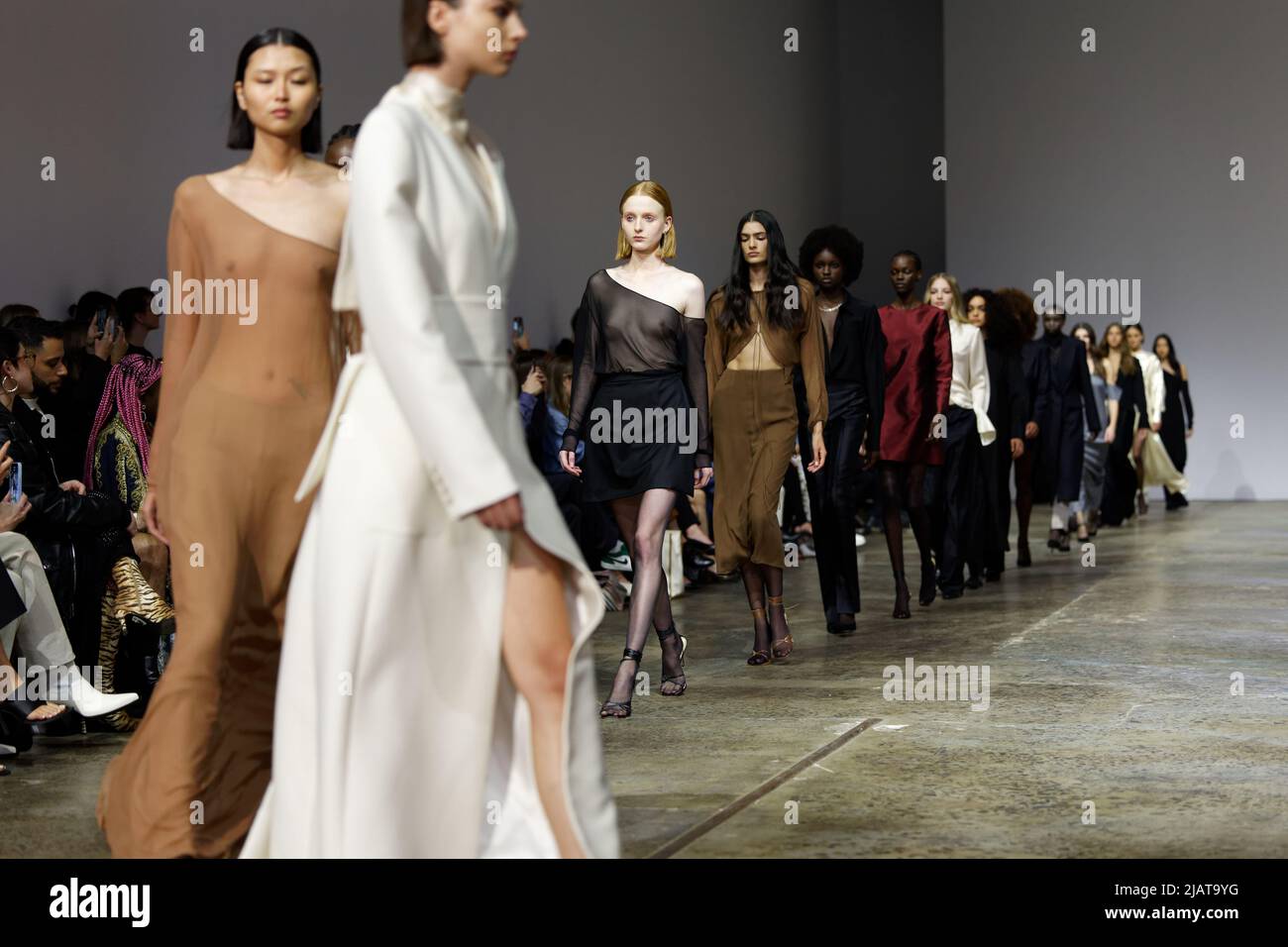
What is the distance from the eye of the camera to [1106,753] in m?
4.40

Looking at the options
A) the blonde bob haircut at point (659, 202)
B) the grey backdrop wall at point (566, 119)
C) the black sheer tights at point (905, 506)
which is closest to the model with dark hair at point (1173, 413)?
the grey backdrop wall at point (566, 119)

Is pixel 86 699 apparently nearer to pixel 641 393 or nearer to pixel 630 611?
pixel 630 611

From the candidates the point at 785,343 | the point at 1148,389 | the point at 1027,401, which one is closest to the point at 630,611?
the point at 785,343

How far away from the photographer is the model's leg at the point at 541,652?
8.29ft

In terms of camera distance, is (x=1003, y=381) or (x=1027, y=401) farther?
(x=1027, y=401)

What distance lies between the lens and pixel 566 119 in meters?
10.4

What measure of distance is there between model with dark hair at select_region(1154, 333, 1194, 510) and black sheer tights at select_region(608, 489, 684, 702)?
10.6m

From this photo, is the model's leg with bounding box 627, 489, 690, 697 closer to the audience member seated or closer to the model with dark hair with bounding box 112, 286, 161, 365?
the audience member seated

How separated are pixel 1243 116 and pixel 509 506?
14604mm

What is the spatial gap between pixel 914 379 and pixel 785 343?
191cm

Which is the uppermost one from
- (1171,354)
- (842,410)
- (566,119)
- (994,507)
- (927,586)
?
(566,119)

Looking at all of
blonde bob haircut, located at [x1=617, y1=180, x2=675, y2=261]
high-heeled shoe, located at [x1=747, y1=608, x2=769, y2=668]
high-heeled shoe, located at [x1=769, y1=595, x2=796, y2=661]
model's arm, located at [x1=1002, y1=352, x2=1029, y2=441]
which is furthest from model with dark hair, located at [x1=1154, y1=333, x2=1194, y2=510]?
blonde bob haircut, located at [x1=617, y1=180, x2=675, y2=261]
